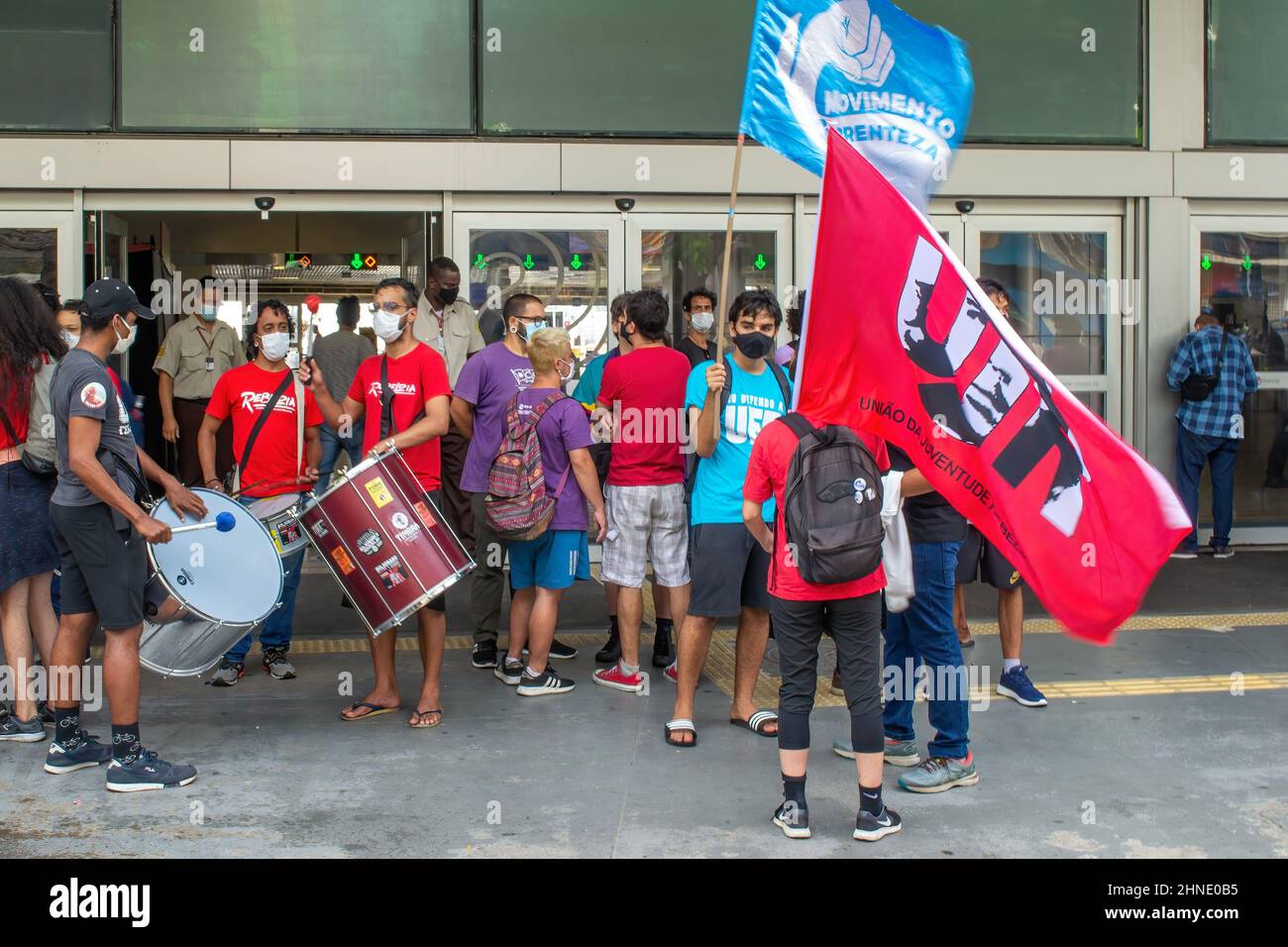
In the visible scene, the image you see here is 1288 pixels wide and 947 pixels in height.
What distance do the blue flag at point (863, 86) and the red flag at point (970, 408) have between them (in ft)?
1.79

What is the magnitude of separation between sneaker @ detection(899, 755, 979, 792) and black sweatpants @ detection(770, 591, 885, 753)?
0.56 meters

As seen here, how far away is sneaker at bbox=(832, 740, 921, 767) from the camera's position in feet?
18.9

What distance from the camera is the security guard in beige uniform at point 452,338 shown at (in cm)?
850

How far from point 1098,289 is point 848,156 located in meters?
6.73

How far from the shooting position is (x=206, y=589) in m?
5.63

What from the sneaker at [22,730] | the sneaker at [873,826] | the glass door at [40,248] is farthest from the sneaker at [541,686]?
the glass door at [40,248]

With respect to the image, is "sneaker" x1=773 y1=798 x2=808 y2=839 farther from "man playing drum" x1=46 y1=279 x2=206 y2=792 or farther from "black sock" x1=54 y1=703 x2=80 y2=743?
"black sock" x1=54 y1=703 x2=80 y2=743

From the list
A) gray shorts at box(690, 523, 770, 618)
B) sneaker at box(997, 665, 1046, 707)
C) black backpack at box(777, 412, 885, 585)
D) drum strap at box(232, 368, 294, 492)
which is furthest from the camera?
drum strap at box(232, 368, 294, 492)

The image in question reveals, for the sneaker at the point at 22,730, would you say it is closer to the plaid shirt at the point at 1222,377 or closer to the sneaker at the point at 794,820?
the sneaker at the point at 794,820

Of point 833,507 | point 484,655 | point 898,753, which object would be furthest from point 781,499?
point 484,655

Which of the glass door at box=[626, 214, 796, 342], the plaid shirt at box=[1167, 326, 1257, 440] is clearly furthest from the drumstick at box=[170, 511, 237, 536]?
the plaid shirt at box=[1167, 326, 1257, 440]

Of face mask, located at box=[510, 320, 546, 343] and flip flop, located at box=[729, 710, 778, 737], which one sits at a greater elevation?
face mask, located at box=[510, 320, 546, 343]
